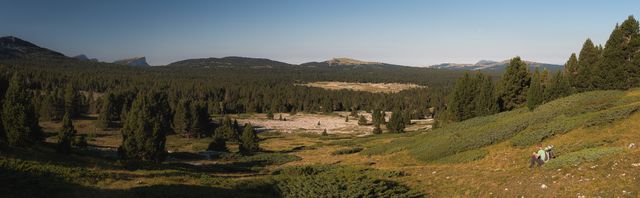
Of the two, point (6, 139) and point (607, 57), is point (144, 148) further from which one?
point (607, 57)

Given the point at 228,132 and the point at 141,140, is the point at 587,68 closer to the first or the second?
the point at 141,140

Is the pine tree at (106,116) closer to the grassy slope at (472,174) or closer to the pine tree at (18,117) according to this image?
the pine tree at (18,117)

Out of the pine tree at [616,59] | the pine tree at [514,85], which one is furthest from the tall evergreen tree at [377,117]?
the pine tree at [616,59]

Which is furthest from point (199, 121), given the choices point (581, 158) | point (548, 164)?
point (581, 158)

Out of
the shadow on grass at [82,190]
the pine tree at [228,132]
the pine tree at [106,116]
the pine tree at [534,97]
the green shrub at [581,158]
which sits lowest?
the pine tree at [228,132]

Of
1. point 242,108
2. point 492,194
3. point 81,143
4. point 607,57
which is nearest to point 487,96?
point 607,57

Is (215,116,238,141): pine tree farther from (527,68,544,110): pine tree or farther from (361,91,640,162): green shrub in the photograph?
(527,68,544,110): pine tree
